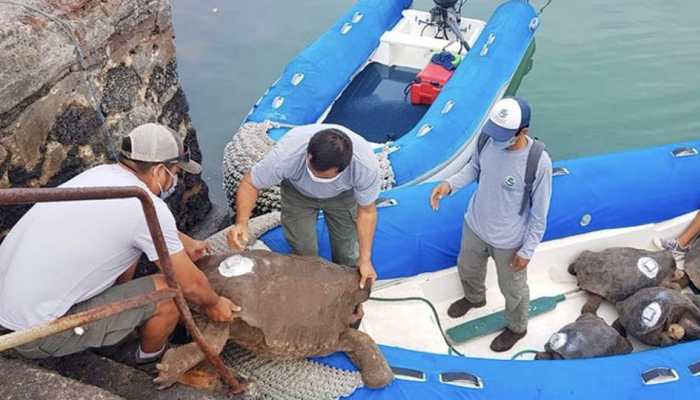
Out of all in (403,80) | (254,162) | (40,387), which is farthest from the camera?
(403,80)

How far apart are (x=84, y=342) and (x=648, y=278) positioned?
3358 mm

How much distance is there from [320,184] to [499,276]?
3.96ft

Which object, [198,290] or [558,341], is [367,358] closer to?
[198,290]

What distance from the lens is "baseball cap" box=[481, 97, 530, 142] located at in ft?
10.1

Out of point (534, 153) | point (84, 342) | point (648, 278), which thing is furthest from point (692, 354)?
point (84, 342)

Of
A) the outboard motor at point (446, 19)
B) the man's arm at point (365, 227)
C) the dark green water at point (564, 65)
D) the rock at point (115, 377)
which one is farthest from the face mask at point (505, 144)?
the outboard motor at point (446, 19)

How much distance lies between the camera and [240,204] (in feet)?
10.9

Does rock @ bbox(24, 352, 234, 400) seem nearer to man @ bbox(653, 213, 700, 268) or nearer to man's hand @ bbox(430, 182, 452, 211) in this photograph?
man's hand @ bbox(430, 182, 452, 211)

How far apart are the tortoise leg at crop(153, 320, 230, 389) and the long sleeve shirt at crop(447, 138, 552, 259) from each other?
151 cm

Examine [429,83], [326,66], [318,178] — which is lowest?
[429,83]

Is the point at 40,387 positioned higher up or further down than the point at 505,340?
higher up

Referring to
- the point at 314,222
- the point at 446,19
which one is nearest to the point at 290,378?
the point at 314,222

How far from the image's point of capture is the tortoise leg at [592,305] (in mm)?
4277

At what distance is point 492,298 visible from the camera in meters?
4.41
